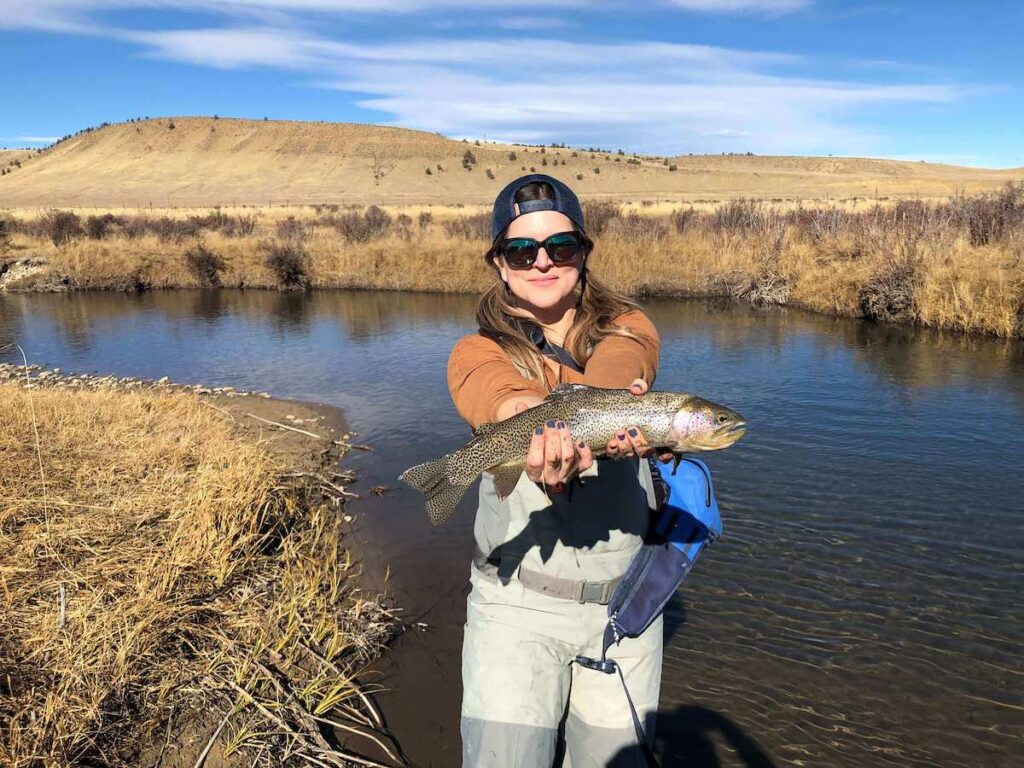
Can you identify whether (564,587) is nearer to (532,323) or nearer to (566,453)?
(566,453)

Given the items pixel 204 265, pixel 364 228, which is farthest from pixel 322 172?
pixel 204 265

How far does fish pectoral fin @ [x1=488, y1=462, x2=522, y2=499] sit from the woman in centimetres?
17

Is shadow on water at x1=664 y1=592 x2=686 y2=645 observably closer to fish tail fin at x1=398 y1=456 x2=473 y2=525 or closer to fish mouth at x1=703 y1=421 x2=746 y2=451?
fish mouth at x1=703 y1=421 x2=746 y2=451

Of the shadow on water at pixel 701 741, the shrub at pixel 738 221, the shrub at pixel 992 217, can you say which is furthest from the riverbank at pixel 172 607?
the shrub at pixel 738 221

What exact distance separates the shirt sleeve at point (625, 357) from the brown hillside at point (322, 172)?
74.9 meters

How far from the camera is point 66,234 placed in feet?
108

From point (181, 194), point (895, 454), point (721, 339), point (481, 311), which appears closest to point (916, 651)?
point (895, 454)

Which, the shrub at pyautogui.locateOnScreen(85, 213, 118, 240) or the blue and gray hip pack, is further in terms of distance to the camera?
the shrub at pyautogui.locateOnScreen(85, 213, 118, 240)

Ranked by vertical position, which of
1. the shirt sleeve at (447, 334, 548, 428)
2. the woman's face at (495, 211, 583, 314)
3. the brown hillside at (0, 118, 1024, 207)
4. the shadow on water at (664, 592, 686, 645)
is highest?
the brown hillside at (0, 118, 1024, 207)

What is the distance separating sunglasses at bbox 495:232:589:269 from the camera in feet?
10.3

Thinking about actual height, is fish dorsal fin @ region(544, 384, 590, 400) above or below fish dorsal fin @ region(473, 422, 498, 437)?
above

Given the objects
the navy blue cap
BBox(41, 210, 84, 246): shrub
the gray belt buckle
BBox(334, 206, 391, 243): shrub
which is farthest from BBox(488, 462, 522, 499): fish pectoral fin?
BBox(41, 210, 84, 246): shrub

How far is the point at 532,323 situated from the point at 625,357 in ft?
1.65

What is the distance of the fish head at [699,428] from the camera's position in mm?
2809
